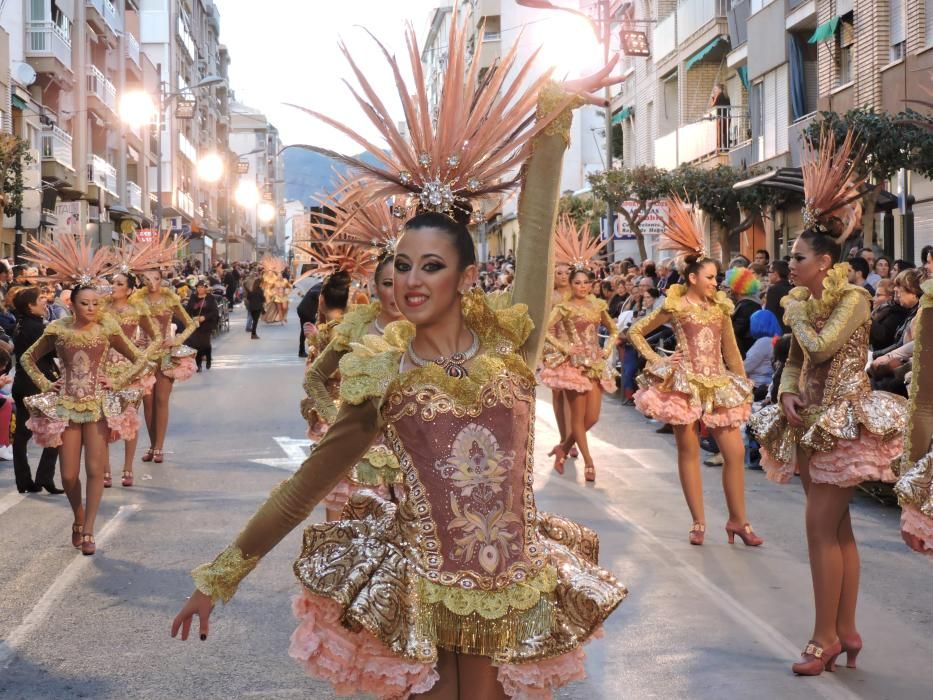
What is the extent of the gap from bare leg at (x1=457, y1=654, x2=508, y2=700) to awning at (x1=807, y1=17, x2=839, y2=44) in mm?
26432

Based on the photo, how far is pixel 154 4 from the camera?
78438mm

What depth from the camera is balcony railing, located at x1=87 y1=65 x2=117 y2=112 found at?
51.7 meters

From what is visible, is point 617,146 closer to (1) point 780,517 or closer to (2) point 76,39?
(2) point 76,39

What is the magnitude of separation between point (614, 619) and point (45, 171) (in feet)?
132

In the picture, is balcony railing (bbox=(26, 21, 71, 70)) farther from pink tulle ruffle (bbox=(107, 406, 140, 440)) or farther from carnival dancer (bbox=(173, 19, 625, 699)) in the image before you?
carnival dancer (bbox=(173, 19, 625, 699))

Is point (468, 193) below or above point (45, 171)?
below

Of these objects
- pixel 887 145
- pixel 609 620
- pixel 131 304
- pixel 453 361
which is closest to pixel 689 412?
pixel 609 620

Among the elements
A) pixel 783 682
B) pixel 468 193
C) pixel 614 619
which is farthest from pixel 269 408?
pixel 468 193

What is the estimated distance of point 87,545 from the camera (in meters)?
9.38

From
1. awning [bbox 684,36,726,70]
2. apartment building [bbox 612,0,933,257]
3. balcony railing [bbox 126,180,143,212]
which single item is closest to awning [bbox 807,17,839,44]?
apartment building [bbox 612,0,933,257]

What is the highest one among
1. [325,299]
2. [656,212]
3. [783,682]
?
[656,212]

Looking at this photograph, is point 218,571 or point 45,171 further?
point 45,171

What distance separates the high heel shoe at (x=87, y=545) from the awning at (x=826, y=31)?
22665mm

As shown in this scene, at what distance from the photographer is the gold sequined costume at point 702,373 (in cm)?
977
